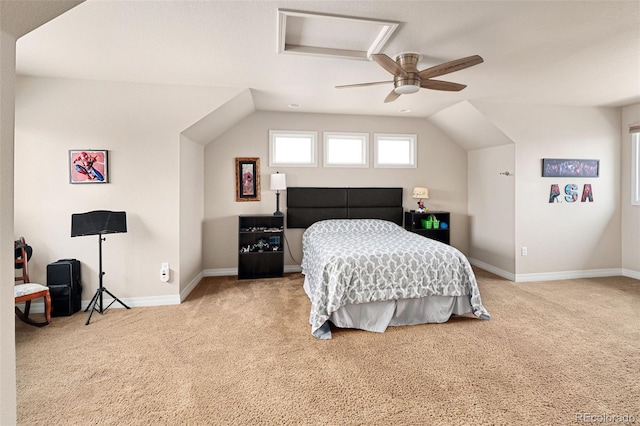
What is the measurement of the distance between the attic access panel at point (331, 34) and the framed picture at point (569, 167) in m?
3.58

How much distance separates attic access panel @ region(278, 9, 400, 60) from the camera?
220cm

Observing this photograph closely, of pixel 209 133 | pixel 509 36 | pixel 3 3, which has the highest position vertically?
pixel 509 36

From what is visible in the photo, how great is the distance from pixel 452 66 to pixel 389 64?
1.75 feet

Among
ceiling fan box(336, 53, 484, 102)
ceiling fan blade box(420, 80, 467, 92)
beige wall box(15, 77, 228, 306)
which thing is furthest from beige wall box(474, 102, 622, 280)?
beige wall box(15, 77, 228, 306)

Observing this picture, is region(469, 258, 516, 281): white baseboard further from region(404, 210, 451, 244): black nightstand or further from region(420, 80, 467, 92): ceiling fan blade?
region(420, 80, 467, 92): ceiling fan blade

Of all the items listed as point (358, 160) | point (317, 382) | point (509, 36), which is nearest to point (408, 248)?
point (317, 382)

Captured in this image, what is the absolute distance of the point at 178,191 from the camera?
11.7 ft

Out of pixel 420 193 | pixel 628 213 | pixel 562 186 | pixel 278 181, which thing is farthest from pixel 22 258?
pixel 628 213

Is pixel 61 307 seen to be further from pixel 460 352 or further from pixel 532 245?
pixel 532 245

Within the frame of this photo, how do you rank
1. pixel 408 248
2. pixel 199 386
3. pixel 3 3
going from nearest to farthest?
pixel 3 3 → pixel 199 386 → pixel 408 248

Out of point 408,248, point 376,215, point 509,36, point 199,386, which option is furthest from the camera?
point 376,215

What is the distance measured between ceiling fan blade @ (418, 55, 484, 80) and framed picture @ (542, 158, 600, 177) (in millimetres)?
3048

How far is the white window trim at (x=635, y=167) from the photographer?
4.55 m

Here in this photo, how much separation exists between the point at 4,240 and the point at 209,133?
11.2 ft
